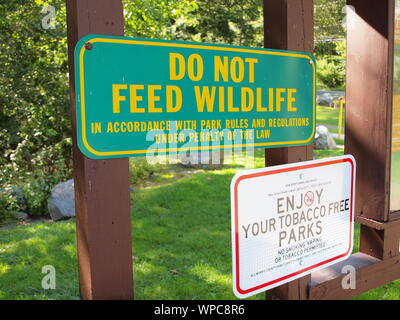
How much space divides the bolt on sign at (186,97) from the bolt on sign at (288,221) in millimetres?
176

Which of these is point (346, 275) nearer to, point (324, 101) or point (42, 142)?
point (42, 142)

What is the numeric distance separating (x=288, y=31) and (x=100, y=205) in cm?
125

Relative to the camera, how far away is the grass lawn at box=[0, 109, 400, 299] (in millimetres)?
3787

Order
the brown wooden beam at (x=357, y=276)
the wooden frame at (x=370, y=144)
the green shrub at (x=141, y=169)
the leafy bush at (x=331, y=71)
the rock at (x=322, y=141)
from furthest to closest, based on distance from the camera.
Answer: the leafy bush at (x=331, y=71) < the rock at (x=322, y=141) < the green shrub at (x=141, y=169) < the wooden frame at (x=370, y=144) < the brown wooden beam at (x=357, y=276)

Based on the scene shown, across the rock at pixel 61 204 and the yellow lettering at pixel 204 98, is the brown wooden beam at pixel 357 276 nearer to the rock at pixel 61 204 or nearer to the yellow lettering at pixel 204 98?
the yellow lettering at pixel 204 98

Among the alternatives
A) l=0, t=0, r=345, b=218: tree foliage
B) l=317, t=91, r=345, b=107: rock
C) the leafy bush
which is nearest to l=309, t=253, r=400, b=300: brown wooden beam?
l=0, t=0, r=345, b=218: tree foliage

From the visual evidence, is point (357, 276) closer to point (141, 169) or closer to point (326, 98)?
point (141, 169)

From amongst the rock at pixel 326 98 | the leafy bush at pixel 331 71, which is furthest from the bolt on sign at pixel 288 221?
the rock at pixel 326 98

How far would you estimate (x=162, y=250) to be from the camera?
471 centimetres

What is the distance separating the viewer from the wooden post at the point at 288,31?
7.19 feet

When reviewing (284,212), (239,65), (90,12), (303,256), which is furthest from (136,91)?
(303,256)

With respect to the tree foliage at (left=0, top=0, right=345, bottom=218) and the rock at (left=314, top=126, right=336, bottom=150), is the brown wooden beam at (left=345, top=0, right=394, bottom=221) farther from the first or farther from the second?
the rock at (left=314, top=126, right=336, bottom=150)

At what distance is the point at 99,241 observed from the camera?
5.66 ft

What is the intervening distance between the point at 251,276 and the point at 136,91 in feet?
3.35
